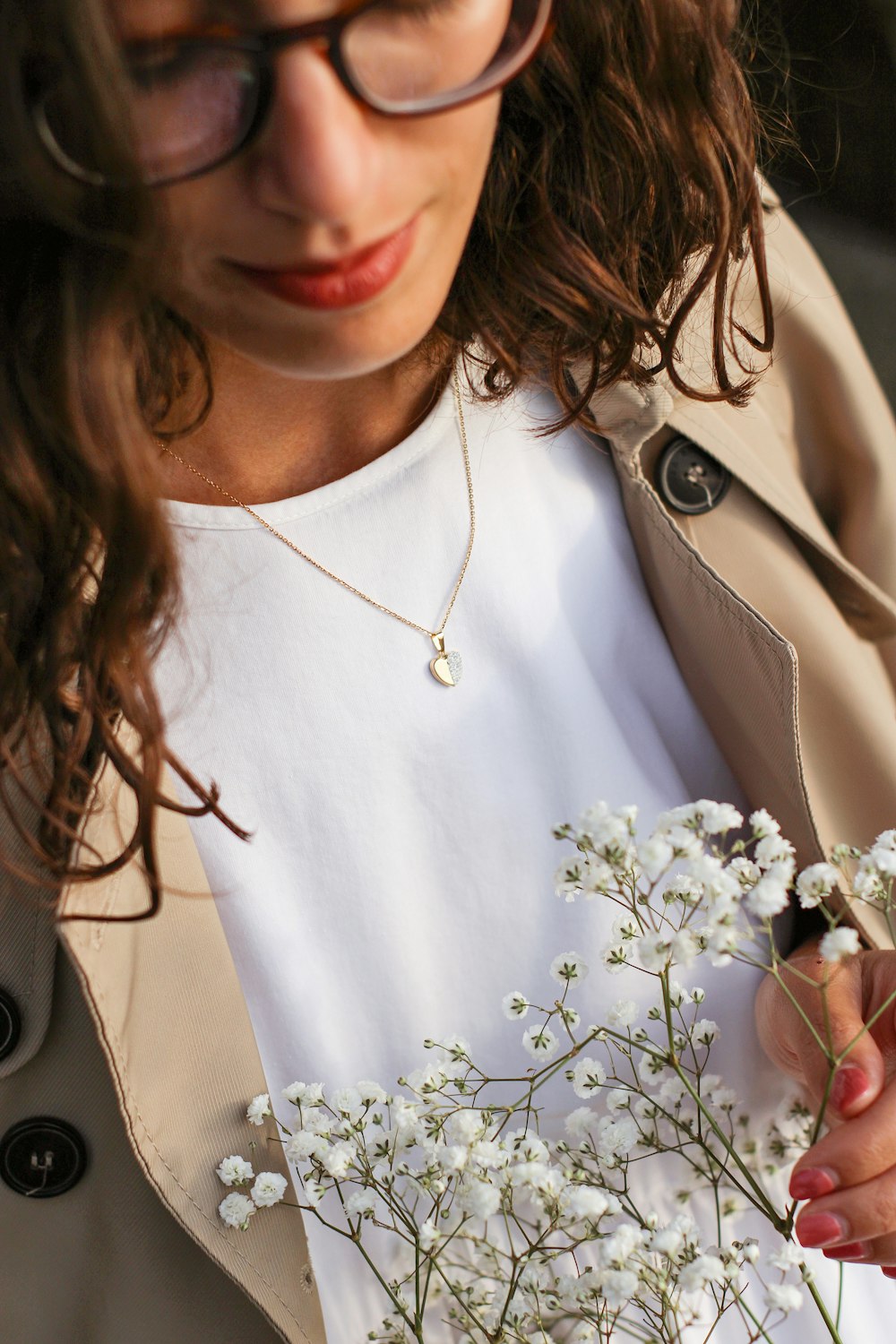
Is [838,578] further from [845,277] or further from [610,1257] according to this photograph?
[845,277]

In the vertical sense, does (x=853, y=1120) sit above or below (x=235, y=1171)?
above

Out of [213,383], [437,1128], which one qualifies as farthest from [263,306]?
[437,1128]

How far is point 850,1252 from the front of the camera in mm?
921

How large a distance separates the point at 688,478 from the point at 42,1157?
104 centimetres

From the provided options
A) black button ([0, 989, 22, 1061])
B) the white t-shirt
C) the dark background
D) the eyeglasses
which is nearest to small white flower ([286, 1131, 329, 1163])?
the white t-shirt

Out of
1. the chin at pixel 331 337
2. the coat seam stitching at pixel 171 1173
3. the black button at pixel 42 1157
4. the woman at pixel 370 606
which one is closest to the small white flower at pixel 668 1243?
the woman at pixel 370 606

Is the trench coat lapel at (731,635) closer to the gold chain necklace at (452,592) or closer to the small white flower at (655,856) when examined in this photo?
the gold chain necklace at (452,592)

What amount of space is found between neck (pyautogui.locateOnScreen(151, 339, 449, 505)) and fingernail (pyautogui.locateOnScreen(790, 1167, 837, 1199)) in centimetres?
85

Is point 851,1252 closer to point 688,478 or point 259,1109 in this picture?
point 259,1109

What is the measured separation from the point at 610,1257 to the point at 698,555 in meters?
0.75

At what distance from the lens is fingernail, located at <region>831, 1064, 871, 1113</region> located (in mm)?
918

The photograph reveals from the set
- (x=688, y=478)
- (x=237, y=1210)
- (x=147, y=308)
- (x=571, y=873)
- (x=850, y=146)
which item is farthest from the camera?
(x=850, y=146)

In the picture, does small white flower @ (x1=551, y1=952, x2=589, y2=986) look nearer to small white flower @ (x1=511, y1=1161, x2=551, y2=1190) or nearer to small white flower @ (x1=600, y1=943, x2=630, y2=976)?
small white flower @ (x1=600, y1=943, x2=630, y2=976)

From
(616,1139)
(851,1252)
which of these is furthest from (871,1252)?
(616,1139)
